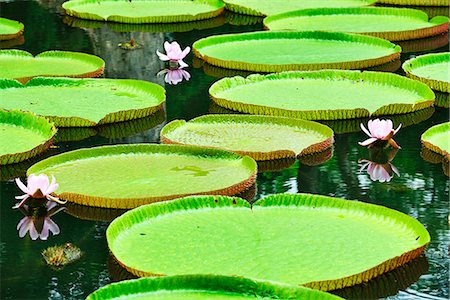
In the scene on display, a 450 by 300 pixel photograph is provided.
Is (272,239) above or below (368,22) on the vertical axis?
above

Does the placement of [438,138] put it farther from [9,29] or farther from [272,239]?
[9,29]

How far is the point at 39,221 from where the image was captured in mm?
3689

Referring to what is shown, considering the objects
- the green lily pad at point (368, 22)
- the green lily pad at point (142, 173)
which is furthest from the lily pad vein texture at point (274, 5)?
the green lily pad at point (142, 173)

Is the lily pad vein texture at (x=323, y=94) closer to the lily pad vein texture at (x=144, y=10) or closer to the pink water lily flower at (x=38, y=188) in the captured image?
the pink water lily flower at (x=38, y=188)

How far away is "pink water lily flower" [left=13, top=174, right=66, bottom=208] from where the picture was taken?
12.3 feet

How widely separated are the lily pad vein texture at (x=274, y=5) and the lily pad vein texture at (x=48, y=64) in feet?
6.06

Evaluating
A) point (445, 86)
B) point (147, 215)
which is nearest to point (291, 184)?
point (147, 215)

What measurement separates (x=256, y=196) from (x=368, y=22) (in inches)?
139

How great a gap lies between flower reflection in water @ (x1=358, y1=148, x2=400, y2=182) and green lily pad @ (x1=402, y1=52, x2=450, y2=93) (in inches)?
41.0

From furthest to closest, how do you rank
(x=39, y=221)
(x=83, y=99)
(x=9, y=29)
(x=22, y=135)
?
(x=9, y=29)
(x=83, y=99)
(x=22, y=135)
(x=39, y=221)

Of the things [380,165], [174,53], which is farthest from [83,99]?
[380,165]

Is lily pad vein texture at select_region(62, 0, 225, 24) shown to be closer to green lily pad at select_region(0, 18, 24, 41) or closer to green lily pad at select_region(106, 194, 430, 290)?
green lily pad at select_region(0, 18, 24, 41)

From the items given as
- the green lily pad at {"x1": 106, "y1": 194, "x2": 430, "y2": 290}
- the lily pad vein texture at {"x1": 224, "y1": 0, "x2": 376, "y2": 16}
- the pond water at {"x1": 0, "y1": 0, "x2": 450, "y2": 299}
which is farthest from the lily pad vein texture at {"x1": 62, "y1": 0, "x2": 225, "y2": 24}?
the green lily pad at {"x1": 106, "y1": 194, "x2": 430, "y2": 290}

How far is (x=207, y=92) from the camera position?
5.52 m
